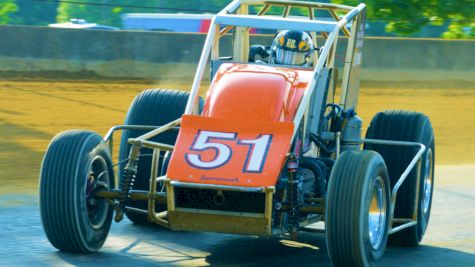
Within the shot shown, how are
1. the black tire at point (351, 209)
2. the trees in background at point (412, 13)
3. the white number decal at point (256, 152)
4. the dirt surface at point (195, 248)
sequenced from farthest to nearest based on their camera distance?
1. the trees in background at point (412, 13)
2. the dirt surface at point (195, 248)
3. the white number decal at point (256, 152)
4. the black tire at point (351, 209)

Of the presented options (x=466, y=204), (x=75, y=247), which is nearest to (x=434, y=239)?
(x=466, y=204)

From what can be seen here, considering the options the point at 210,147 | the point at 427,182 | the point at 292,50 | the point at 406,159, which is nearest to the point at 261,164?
the point at 210,147

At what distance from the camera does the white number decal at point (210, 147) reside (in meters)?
7.16

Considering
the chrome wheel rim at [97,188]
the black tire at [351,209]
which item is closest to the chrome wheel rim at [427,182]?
the black tire at [351,209]

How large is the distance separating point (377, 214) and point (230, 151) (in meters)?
1.18

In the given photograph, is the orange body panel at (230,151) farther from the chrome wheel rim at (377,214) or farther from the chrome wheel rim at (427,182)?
the chrome wheel rim at (427,182)

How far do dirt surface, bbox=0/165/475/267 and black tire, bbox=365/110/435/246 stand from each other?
14cm

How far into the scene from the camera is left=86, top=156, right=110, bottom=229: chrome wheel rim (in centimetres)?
765

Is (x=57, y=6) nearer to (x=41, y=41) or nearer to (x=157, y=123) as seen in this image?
(x=41, y=41)

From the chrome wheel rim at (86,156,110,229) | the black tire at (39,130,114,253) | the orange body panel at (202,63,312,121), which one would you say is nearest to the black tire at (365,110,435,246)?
the orange body panel at (202,63,312,121)

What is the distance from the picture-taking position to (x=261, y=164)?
7.13m

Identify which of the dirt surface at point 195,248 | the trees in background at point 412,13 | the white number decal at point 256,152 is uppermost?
the white number decal at point 256,152

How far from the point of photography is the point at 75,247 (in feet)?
24.7

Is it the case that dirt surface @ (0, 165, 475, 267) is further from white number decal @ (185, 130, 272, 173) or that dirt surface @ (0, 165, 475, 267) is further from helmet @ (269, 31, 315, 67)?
helmet @ (269, 31, 315, 67)
